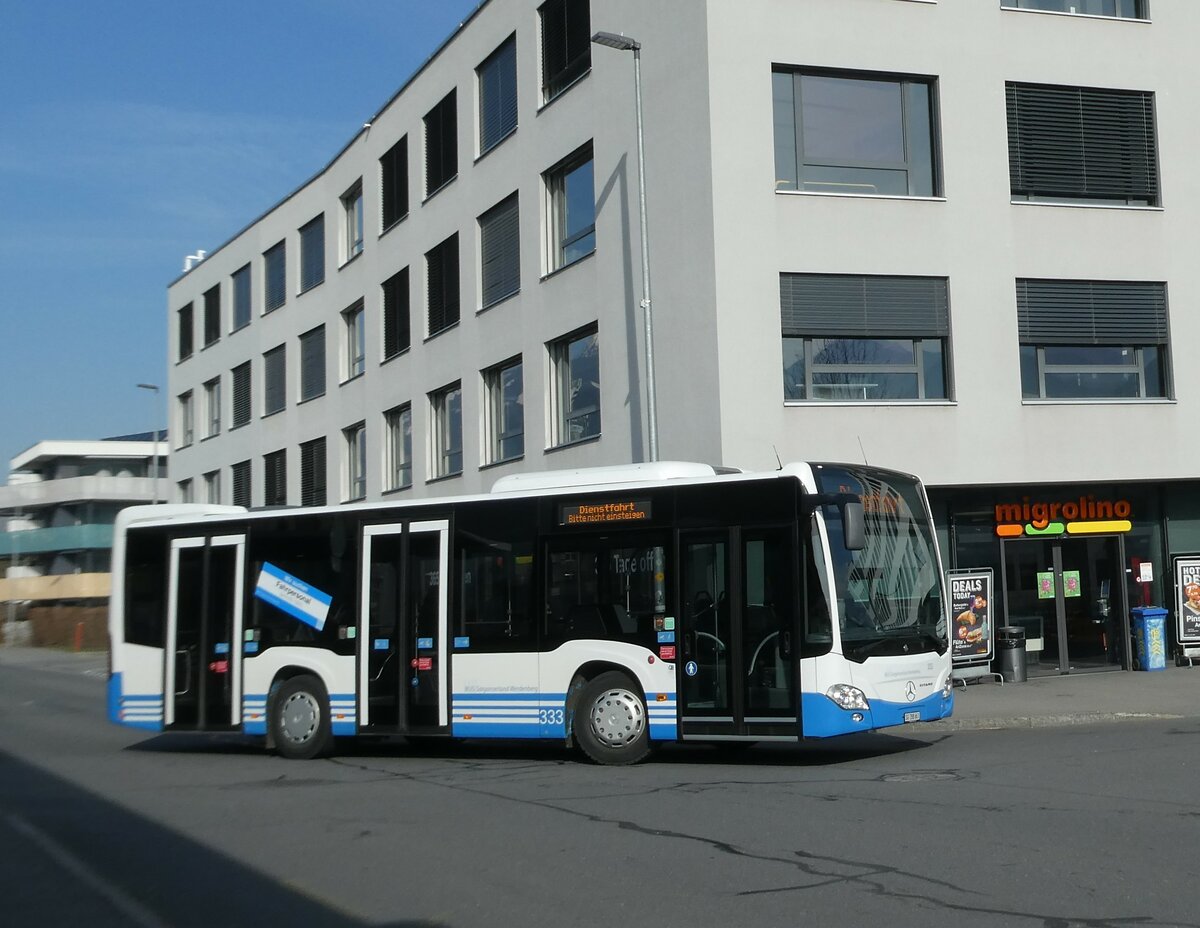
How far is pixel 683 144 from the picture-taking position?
841 inches

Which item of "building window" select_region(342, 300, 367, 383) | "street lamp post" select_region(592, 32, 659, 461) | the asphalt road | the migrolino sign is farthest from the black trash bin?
"building window" select_region(342, 300, 367, 383)

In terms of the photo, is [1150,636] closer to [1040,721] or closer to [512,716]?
[1040,721]

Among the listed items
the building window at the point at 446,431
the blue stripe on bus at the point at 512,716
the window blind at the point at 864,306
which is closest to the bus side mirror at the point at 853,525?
the blue stripe on bus at the point at 512,716

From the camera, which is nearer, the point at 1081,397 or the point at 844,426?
the point at 844,426

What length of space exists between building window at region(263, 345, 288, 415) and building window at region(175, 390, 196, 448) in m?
8.25

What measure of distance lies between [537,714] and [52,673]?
94.4 ft

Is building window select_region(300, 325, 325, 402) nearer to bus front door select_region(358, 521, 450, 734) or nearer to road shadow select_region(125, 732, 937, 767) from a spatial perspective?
road shadow select_region(125, 732, 937, 767)

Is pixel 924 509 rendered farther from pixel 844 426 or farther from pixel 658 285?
pixel 658 285

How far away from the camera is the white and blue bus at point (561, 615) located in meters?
12.6

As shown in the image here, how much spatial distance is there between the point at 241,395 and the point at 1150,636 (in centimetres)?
3032

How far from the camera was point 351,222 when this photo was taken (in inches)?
1441

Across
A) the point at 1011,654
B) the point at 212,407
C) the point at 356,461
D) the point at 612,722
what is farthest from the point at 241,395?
the point at 612,722

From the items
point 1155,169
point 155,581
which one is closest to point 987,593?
point 1155,169

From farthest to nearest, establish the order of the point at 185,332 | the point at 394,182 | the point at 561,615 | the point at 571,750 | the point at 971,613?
the point at 185,332 → the point at 394,182 → the point at 971,613 → the point at 571,750 → the point at 561,615
